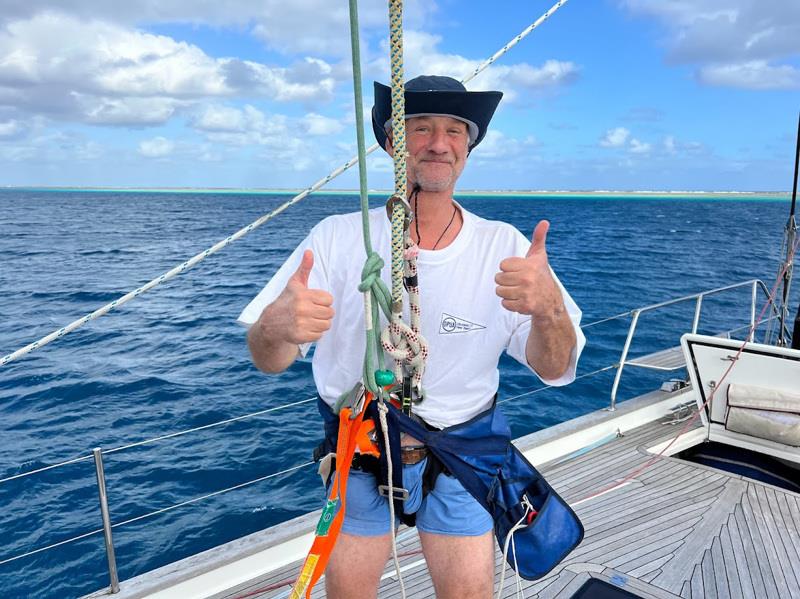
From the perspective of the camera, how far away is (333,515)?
5.08 feet

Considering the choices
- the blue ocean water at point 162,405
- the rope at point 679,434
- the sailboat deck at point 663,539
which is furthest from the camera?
the blue ocean water at point 162,405

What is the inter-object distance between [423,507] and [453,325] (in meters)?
0.59

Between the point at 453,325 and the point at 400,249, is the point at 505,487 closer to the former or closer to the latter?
the point at 453,325

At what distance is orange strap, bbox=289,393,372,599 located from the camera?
1.40m

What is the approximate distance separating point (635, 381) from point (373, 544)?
10341 mm

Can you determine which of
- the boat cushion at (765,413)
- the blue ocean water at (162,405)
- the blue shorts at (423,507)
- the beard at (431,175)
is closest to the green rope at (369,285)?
the beard at (431,175)

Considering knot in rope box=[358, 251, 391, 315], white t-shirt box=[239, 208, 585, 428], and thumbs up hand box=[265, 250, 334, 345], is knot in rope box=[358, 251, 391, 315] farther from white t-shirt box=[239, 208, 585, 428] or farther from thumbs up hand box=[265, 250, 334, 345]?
white t-shirt box=[239, 208, 585, 428]

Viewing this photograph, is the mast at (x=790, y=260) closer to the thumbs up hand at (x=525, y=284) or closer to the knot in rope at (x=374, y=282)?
the thumbs up hand at (x=525, y=284)

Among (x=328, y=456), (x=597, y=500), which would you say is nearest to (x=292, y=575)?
(x=328, y=456)

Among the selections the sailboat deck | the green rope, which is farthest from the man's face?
the sailboat deck

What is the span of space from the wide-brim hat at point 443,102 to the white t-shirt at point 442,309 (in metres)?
0.30

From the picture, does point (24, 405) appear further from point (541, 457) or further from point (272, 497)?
point (541, 457)

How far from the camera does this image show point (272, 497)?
6945 mm

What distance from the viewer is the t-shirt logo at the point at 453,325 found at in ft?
Result: 5.88
